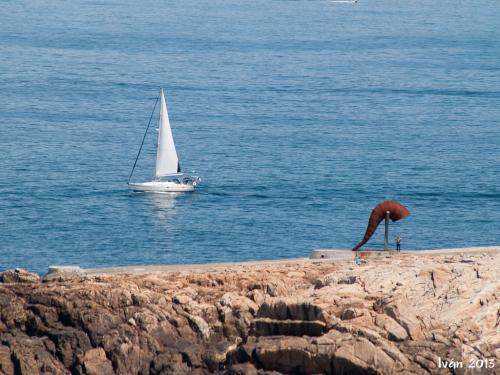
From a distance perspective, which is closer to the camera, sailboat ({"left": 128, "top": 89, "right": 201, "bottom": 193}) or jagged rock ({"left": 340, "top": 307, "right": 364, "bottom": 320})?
jagged rock ({"left": 340, "top": 307, "right": 364, "bottom": 320})

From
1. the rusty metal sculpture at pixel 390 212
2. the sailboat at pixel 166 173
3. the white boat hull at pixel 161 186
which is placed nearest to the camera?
the rusty metal sculpture at pixel 390 212

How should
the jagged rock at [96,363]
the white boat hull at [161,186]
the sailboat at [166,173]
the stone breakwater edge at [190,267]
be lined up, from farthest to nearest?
the sailboat at [166,173] < the white boat hull at [161,186] < the stone breakwater edge at [190,267] < the jagged rock at [96,363]

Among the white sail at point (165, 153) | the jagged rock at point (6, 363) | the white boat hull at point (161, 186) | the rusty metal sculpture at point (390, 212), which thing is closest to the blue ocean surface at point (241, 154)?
the white boat hull at point (161, 186)

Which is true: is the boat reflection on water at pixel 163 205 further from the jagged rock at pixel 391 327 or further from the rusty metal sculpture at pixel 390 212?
the jagged rock at pixel 391 327

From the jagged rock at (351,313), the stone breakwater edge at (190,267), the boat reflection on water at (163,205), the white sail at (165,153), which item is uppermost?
the white sail at (165,153)

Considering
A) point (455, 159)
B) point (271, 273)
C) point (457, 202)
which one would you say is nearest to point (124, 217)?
point (457, 202)

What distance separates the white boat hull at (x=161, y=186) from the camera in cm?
11362

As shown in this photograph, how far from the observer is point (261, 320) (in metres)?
43.1

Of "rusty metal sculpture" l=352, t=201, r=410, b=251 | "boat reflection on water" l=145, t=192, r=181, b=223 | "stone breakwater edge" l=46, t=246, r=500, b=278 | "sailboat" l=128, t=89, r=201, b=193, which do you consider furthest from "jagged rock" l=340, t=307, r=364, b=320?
"sailboat" l=128, t=89, r=201, b=193

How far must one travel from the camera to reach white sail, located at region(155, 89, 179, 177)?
395 ft

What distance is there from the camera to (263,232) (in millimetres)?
96625

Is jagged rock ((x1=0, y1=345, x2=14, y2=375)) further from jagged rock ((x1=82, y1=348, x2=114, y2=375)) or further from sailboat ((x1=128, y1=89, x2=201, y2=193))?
sailboat ((x1=128, y1=89, x2=201, y2=193))

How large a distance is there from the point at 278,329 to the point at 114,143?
88235 millimetres

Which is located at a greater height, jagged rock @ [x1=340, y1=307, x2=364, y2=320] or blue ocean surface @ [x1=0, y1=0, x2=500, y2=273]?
blue ocean surface @ [x1=0, y1=0, x2=500, y2=273]
